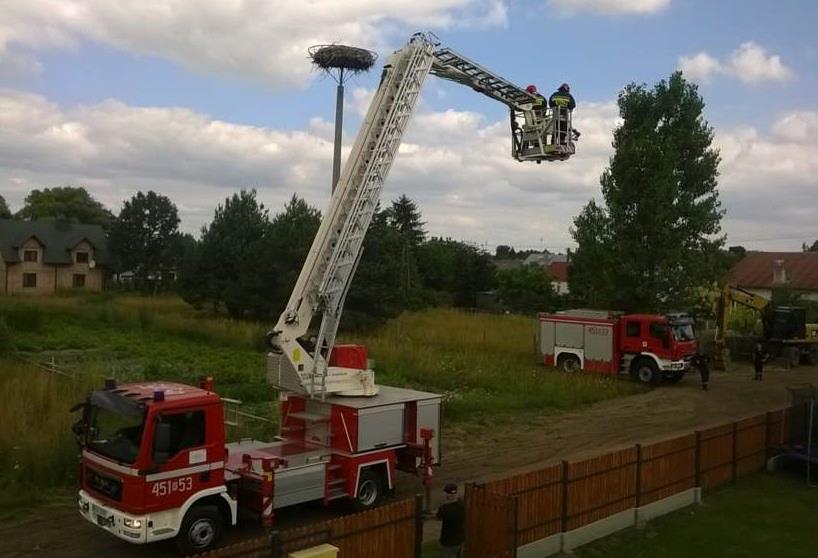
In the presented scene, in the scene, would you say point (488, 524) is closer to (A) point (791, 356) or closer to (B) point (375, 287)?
(A) point (791, 356)

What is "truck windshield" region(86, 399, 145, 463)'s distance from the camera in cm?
994

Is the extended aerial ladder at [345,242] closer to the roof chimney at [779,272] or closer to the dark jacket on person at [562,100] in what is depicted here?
the dark jacket on person at [562,100]

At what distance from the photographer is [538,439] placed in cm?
2003

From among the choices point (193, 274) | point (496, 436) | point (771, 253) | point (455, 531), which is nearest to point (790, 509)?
point (496, 436)

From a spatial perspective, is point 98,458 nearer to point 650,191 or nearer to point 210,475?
point 210,475

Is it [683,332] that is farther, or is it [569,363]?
[569,363]

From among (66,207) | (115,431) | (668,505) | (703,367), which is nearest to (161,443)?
(115,431)

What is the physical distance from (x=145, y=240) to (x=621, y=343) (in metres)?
70.4

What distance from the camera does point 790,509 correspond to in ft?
48.6

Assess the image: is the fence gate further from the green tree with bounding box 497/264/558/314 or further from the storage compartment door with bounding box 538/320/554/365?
the green tree with bounding box 497/264/558/314

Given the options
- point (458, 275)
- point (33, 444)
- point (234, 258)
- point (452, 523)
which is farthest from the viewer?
point (458, 275)

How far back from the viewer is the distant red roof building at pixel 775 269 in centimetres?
6994

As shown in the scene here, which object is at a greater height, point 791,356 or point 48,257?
point 48,257

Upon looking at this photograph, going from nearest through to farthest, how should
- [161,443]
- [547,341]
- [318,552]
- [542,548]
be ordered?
1. [318,552]
2. [161,443]
3. [542,548]
4. [547,341]
